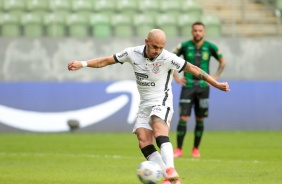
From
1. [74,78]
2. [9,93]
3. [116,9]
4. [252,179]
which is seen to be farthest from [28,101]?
[252,179]

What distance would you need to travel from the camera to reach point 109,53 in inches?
856

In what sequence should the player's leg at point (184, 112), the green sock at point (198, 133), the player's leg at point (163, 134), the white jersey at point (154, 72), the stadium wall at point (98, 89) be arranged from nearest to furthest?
1. the player's leg at point (163, 134)
2. the white jersey at point (154, 72)
3. the player's leg at point (184, 112)
4. the green sock at point (198, 133)
5. the stadium wall at point (98, 89)

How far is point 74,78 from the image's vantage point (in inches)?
858

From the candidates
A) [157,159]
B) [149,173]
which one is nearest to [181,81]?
[157,159]

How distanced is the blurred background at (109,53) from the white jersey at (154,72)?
997 centimetres

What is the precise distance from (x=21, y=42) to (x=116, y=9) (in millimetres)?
3240

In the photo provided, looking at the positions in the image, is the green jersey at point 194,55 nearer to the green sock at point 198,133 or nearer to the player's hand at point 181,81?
the player's hand at point 181,81

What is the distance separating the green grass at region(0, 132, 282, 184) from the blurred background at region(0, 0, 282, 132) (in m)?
0.51

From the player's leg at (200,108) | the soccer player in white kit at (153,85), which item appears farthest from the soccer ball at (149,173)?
the player's leg at (200,108)

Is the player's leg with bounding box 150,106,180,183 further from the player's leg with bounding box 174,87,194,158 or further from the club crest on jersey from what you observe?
the player's leg with bounding box 174,87,194,158

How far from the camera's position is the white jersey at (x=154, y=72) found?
10.4 metres

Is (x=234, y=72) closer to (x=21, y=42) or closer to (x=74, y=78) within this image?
(x=74, y=78)

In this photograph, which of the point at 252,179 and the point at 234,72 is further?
the point at 234,72

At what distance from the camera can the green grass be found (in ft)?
37.8
